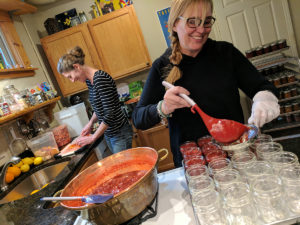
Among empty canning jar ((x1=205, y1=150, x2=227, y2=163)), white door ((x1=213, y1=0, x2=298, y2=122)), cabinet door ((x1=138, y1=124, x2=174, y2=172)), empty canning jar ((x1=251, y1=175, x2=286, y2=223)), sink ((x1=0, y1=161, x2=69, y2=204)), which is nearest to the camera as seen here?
empty canning jar ((x1=251, y1=175, x2=286, y2=223))

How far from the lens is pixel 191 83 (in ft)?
3.91

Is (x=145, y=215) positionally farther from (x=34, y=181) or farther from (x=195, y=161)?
(x=34, y=181)

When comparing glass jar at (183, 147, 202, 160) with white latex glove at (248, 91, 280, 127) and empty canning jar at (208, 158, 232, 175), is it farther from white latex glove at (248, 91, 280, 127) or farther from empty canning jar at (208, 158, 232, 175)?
white latex glove at (248, 91, 280, 127)

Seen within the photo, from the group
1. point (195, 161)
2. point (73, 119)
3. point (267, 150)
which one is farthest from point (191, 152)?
point (73, 119)

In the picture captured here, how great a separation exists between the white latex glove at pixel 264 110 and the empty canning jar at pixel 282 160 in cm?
26

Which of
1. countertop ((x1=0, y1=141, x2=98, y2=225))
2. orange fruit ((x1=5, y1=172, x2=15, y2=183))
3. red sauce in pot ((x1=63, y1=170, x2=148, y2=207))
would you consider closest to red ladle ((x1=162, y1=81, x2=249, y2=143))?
red sauce in pot ((x1=63, y1=170, x2=148, y2=207))

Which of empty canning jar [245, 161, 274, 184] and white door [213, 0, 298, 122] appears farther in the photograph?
white door [213, 0, 298, 122]

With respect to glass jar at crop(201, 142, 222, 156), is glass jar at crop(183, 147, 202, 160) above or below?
above

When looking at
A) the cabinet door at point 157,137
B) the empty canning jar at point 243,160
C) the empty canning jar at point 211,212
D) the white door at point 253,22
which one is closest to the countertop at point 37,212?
the empty canning jar at point 211,212

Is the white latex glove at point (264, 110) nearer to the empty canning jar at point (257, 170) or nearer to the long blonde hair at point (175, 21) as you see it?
the empty canning jar at point (257, 170)

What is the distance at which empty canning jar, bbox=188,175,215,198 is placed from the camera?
2.10 feet

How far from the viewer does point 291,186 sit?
1.89 ft

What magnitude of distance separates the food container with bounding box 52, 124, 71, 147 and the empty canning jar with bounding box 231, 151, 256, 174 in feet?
6.55

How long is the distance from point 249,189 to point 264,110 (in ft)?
1.53
